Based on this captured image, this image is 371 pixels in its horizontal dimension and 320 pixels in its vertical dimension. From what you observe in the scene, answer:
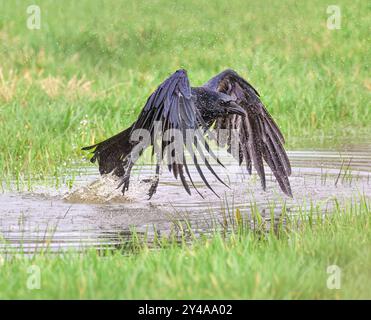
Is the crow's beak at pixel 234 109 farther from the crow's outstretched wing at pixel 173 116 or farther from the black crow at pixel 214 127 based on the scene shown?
the crow's outstretched wing at pixel 173 116

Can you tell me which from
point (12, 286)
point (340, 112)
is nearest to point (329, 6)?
point (340, 112)

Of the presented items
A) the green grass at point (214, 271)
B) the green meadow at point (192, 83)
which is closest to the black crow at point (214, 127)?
the green meadow at point (192, 83)

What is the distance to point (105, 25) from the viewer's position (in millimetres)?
15859

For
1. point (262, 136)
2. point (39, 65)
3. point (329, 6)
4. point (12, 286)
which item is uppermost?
point (329, 6)

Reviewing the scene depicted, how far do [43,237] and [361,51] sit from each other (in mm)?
8919

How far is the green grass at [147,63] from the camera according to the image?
9789mm

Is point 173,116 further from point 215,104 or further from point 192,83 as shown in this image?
point 192,83

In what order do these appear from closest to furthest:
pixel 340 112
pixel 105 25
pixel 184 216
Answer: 1. pixel 184 216
2. pixel 340 112
3. pixel 105 25

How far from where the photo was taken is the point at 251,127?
26.1 ft

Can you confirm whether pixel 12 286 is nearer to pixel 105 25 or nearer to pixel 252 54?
pixel 252 54

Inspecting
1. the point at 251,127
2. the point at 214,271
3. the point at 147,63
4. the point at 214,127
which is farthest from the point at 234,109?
the point at 147,63

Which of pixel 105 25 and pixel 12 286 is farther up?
pixel 105 25

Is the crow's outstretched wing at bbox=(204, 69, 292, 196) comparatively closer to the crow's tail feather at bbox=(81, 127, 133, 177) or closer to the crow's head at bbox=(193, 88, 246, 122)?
the crow's head at bbox=(193, 88, 246, 122)

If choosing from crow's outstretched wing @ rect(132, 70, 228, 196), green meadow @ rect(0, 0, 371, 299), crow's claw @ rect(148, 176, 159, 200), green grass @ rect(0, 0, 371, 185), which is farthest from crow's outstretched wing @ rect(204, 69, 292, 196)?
green grass @ rect(0, 0, 371, 185)
